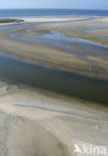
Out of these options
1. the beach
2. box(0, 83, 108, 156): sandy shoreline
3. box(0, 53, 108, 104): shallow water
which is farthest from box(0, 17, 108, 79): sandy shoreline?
box(0, 83, 108, 156): sandy shoreline

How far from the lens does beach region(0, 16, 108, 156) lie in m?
6.05

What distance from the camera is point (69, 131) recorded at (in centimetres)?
661

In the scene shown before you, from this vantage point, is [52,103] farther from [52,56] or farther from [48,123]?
Result: [52,56]

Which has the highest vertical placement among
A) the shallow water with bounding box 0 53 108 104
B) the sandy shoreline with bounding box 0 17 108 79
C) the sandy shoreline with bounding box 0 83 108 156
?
the sandy shoreline with bounding box 0 17 108 79

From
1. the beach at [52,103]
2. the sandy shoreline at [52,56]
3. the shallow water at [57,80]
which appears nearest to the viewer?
the beach at [52,103]

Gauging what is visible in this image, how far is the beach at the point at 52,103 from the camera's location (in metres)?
6.05

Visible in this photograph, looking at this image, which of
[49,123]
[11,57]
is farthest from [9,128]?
[11,57]

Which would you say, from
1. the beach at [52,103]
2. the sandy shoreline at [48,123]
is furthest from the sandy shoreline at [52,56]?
the sandy shoreline at [48,123]

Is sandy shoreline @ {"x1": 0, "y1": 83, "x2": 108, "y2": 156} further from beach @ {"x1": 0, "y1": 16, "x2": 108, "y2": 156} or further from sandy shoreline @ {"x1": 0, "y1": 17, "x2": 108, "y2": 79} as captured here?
sandy shoreline @ {"x1": 0, "y1": 17, "x2": 108, "y2": 79}

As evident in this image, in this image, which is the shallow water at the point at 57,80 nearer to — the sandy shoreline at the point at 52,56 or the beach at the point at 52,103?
the beach at the point at 52,103

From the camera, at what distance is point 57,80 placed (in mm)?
11844

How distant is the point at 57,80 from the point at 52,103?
3.45 metres

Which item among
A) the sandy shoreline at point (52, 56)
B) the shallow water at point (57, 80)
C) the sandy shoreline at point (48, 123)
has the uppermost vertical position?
the sandy shoreline at point (52, 56)

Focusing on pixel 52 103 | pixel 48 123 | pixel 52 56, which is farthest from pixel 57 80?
pixel 52 56
